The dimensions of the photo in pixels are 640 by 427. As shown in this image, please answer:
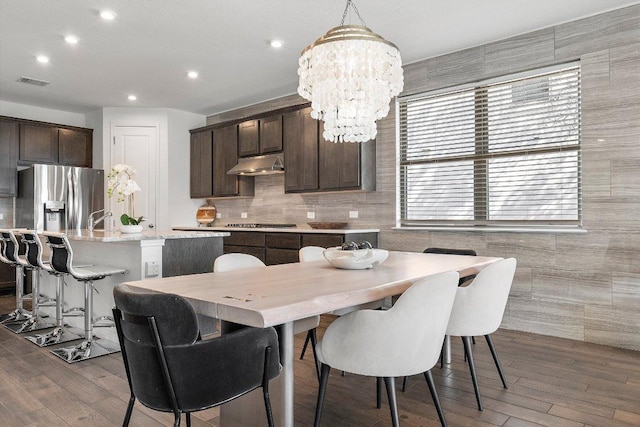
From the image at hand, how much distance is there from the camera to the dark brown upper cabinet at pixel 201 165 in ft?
21.9

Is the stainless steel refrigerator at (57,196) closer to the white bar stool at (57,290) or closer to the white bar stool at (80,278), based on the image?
the white bar stool at (57,290)

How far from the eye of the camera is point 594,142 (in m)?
3.65

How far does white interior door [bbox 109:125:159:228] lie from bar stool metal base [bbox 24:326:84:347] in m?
3.05

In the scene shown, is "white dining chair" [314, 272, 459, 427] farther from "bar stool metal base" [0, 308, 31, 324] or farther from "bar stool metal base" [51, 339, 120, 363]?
"bar stool metal base" [0, 308, 31, 324]

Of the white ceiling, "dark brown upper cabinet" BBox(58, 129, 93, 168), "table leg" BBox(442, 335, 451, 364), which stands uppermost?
the white ceiling

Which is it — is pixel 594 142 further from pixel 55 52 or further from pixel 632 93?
pixel 55 52

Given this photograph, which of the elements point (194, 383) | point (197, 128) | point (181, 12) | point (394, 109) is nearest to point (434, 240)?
point (394, 109)

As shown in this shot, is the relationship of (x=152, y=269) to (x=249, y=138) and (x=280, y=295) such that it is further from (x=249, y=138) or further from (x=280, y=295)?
(x=249, y=138)

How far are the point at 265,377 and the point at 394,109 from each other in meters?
3.82

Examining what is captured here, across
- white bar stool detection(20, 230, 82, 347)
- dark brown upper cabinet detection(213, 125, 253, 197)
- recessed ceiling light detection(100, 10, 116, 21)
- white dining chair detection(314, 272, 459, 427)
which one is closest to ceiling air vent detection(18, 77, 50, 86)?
dark brown upper cabinet detection(213, 125, 253, 197)

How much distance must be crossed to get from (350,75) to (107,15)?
240 cm

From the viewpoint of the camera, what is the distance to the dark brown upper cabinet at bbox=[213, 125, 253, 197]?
20.8 ft

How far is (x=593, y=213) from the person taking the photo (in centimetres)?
364

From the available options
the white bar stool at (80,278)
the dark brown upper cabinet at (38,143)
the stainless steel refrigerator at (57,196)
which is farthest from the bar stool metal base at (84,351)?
the dark brown upper cabinet at (38,143)
